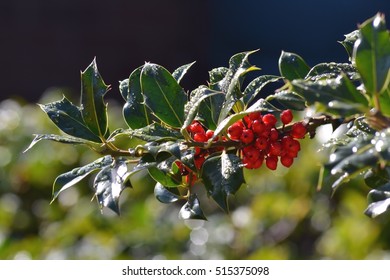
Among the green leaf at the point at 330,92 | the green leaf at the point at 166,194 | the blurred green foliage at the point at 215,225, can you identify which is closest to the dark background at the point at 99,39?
the blurred green foliage at the point at 215,225

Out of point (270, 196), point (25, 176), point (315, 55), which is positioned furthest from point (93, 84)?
point (315, 55)

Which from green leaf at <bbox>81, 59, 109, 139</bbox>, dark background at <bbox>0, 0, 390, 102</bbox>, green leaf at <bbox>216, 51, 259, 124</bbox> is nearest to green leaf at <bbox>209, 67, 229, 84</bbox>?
green leaf at <bbox>216, 51, 259, 124</bbox>

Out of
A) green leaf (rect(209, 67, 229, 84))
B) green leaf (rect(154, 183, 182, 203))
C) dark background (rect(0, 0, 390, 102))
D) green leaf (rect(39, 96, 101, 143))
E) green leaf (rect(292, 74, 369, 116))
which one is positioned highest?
green leaf (rect(292, 74, 369, 116))

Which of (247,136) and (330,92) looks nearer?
(330,92)

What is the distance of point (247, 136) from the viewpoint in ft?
3.07

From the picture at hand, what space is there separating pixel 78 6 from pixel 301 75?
16.6 feet

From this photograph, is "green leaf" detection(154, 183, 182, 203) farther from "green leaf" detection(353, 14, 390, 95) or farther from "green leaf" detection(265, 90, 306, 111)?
"green leaf" detection(353, 14, 390, 95)

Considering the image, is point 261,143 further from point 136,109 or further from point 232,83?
point 136,109

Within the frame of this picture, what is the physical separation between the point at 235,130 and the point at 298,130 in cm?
8

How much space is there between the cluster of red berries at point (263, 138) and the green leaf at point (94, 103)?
0.60 ft

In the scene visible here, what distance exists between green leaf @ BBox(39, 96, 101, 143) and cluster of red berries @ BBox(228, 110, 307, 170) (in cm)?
21

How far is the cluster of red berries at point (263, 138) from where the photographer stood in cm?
94

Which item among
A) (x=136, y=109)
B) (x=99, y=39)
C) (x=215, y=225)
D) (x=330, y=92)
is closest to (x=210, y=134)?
(x=136, y=109)

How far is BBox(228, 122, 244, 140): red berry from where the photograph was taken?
95 centimetres
